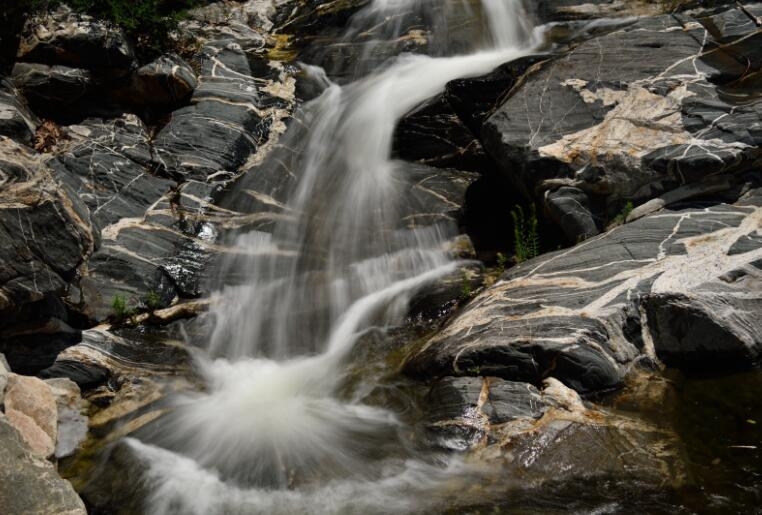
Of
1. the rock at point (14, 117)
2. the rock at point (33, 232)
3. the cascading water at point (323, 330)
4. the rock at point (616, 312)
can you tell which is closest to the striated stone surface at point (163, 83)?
the rock at point (14, 117)

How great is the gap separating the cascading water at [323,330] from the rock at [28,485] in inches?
35.2

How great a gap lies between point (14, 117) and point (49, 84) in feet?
3.37

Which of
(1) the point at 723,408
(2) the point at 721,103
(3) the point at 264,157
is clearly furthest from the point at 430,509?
(3) the point at 264,157

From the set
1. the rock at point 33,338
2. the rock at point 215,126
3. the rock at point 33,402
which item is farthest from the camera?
the rock at point 215,126

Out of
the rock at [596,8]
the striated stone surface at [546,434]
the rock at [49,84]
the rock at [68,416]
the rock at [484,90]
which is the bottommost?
the striated stone surface at [546,434]

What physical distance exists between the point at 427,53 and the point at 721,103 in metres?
5.48

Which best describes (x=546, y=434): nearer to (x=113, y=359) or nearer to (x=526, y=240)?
(x=526, y=240)

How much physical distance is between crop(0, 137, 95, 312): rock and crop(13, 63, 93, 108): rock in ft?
7.20

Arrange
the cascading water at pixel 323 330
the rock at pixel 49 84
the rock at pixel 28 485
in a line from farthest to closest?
the rock at pixel 49 84 → the cascading water at pixel 323 330 → the rock at pixel 28 485

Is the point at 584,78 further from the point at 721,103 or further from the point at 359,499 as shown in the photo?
the point at 359,499

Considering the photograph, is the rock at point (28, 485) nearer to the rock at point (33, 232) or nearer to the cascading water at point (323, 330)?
the cascading water at point (323, 330)

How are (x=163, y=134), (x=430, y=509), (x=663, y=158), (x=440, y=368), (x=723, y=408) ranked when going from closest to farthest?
(x=430, y=509)
(x=723, y=408)
(x=440, y=368)
(x=663, y=158)
(x=163, y=134)

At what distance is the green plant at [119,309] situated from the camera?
276 inches

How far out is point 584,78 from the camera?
7969 mm
